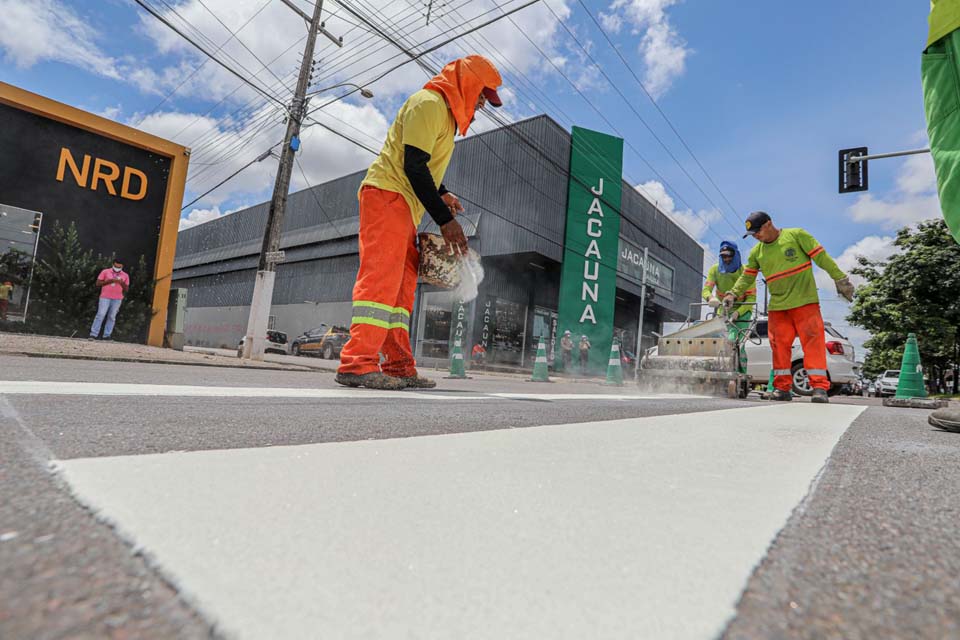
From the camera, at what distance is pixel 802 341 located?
5262 mm

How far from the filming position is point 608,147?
2211cm

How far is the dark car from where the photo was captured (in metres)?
20.0

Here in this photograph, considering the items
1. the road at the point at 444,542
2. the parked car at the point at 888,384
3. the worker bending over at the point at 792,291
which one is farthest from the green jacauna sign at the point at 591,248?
the road at the point at 444,542

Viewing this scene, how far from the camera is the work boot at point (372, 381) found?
10.4 feet

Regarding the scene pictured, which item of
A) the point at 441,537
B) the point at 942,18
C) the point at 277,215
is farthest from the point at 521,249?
the point at 441,537

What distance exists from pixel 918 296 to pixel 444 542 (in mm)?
25585

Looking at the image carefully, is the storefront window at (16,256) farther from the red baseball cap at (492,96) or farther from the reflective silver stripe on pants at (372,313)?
the red baseball cap at (492,96)

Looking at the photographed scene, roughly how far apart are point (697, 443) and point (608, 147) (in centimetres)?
2258

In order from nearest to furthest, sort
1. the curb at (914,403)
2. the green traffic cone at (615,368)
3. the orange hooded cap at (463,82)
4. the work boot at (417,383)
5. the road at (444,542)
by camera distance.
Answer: the road at (444,542)
the orange hooded cap at (463,82)
the work boot at (417,383)
the curb at (914,403)
the green traffic cone at (615,368)

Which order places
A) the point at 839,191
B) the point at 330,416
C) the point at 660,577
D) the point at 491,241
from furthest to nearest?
1. the point at 491,241
2. the point at 839,191
3. the point at 330,416
4. the point at 660,577

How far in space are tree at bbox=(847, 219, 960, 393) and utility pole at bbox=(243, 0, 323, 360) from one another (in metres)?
22.2

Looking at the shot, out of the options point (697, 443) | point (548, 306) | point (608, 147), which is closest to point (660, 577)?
point (697, 443)

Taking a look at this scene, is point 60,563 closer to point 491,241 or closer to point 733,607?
point 733,607

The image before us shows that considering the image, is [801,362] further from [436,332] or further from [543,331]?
[436,332]
